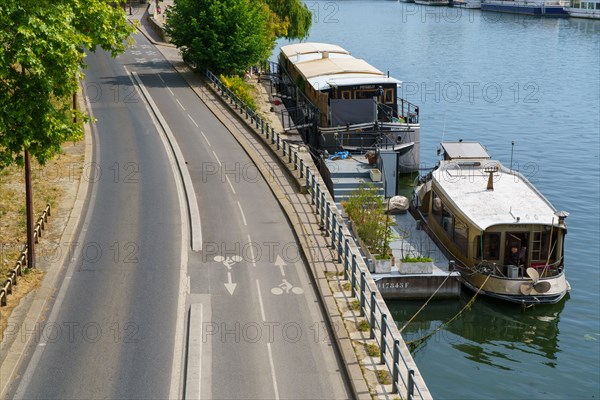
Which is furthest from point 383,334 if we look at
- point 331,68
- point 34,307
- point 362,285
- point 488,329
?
point 331,68

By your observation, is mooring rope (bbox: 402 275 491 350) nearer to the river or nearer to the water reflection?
the water reflection

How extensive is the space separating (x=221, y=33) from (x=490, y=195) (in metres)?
35.1

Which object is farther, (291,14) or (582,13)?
(582,13)

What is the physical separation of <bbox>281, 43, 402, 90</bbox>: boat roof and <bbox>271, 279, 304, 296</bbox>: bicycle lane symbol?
28.5 meters

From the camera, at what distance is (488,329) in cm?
3438

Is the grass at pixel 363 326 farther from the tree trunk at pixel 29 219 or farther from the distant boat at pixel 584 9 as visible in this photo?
the distant boat at pixel 584 9

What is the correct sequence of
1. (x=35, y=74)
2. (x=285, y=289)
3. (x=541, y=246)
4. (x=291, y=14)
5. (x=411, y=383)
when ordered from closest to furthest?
(x=411, y=383) < (x=35, y=74) < (x=285, y=289) < (x=541, y=246) < (x=291, y=14)

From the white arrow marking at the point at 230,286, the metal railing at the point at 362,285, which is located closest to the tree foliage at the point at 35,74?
the white arrow marking at the point at 230,286

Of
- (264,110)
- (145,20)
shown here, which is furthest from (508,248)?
(145,20)

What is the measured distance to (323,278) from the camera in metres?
27.6

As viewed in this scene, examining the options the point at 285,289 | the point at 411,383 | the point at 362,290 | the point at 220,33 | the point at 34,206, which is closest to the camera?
the point at 411,383

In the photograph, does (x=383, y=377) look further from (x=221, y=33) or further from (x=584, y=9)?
(x=584, y=9)

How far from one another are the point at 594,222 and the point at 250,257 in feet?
81.6

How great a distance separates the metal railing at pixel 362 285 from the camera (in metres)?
20.5
